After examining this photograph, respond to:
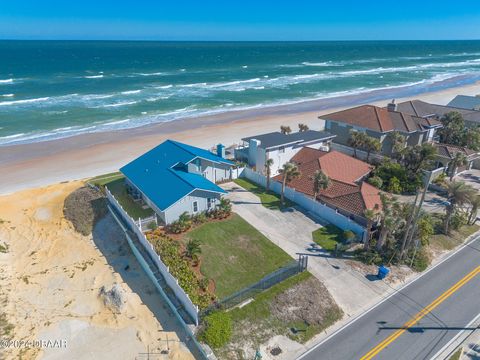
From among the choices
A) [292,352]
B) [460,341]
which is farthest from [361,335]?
[460,341]

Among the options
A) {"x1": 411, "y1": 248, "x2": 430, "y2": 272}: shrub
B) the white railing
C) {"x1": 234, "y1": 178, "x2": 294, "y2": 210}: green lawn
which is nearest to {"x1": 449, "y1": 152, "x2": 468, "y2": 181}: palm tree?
{"x1": 411, "y1": 248, "x2": 430, "y2": 272}: shrub

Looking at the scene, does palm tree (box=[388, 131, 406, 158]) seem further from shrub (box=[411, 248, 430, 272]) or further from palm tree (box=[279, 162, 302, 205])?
shrub (box=[411, 248, 430, 272])

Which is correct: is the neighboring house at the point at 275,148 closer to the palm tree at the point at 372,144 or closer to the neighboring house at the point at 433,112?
the palm tree at the point at 372,144

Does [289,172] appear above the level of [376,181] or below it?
above

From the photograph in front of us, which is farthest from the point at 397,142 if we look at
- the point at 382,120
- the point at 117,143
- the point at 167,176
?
the point at 117,143

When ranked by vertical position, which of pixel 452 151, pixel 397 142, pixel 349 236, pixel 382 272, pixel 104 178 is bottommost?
pixel 382 272

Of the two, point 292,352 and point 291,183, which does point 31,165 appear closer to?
point 291,183

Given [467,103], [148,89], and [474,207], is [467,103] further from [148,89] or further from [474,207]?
[148,89]

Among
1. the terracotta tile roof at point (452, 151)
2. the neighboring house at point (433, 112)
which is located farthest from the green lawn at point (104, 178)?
the neighboring house at point (433, 112)
